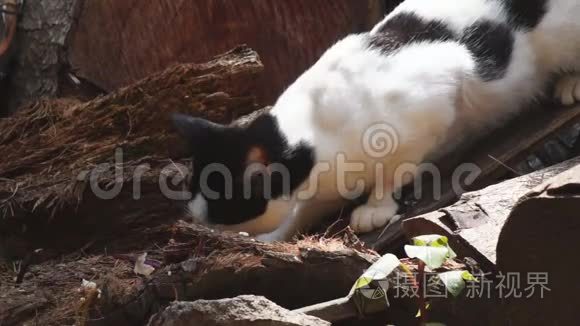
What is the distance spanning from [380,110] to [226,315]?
32.9 inches

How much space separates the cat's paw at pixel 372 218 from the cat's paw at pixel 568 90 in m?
0.53

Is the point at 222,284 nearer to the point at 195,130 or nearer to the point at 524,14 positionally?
the point at 195,130

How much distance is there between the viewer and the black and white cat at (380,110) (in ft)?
6.61

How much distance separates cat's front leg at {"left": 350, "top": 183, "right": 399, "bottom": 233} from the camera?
6.83 ft

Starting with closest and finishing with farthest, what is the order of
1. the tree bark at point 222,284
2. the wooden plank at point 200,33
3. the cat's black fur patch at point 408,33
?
1. the tree bark at point 222,284
2. the cat's black fur patch at point 408,33
3. the wooden plank at point 200,33

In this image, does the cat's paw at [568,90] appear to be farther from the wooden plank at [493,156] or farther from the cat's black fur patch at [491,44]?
the cat's black fur patch at [491,44]

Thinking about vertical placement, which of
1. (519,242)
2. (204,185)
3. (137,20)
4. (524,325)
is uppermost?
(137,20)

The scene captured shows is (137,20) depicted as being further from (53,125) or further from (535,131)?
(535,131)

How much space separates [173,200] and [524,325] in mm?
1072

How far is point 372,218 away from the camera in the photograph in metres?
2.08

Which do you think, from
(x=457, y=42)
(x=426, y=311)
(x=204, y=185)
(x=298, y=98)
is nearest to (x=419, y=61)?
(x=457, y=42)

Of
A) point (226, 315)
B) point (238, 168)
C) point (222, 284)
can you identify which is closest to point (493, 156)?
point (238, 168)

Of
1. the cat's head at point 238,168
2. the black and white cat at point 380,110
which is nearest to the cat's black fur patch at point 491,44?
the black and white cat at point 380,110

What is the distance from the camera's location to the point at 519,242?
138cm
